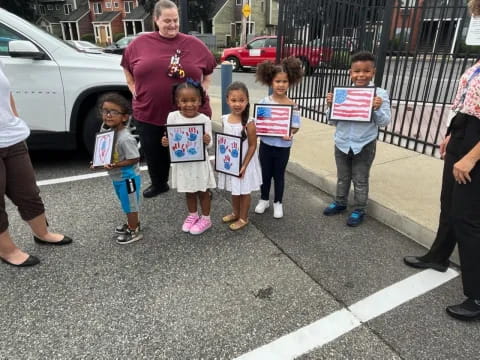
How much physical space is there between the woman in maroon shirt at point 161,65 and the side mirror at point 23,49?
1.14 meters

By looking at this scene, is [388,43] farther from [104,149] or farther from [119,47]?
[119,47]

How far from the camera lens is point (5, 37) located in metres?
3.89

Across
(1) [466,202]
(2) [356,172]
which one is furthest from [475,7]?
(2) [356,172]

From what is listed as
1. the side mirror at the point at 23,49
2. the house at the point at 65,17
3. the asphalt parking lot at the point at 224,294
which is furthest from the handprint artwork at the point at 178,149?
the house at the point at 65,17

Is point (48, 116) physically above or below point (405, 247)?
above

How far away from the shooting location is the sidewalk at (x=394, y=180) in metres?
3.20

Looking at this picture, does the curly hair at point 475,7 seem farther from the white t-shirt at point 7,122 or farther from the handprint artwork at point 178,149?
the white t-shirt at point 7,122

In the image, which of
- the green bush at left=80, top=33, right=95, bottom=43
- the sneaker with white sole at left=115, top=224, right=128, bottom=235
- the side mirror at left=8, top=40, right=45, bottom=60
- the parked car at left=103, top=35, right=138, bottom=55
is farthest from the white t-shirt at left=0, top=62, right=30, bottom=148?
the green bush at left=80, top=33, right=95, bottom=43

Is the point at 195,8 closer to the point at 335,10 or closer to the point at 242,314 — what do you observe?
the point at 335,10

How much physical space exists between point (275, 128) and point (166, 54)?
120 centimetres

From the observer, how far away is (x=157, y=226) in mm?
3307

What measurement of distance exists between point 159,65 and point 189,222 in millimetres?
1443

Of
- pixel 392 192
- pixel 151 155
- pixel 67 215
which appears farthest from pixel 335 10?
pixel 67 215

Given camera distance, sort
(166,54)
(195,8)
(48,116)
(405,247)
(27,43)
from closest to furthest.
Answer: (405,247)
(166,54)
(27,43)
(48,116)
(195,8)
